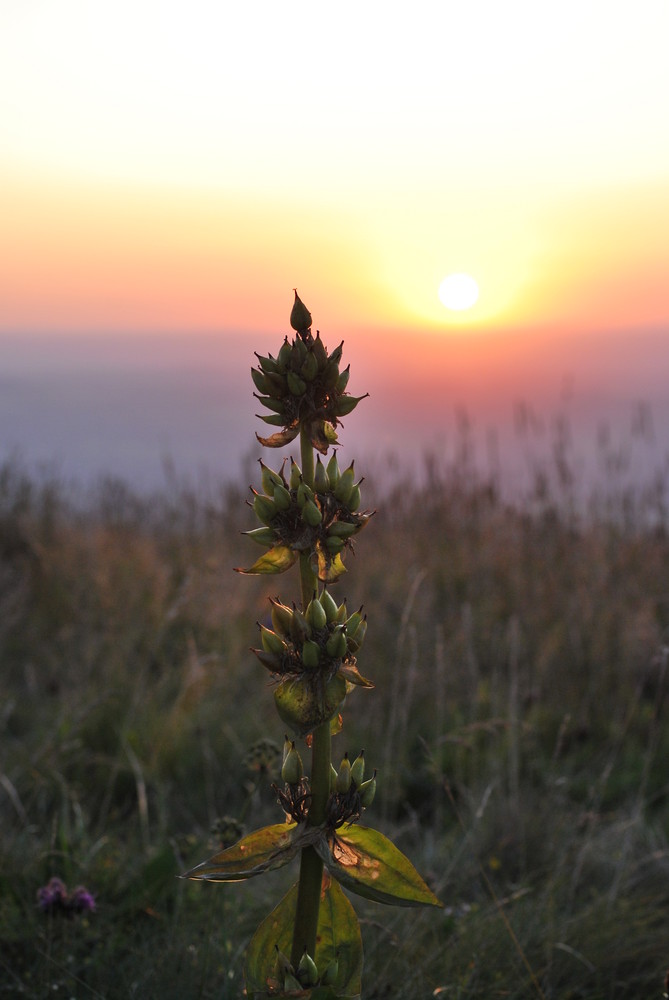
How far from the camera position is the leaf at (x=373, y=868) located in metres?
1.08

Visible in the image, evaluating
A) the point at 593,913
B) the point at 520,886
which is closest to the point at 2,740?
the point at 520,886

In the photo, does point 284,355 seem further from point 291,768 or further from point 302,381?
point 291,768

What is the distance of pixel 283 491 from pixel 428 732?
302 cm

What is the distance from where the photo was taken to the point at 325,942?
1185mm

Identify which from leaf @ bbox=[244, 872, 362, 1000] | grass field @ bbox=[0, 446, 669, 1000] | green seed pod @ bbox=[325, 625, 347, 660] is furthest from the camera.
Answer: grass field @ bbox=[0, 446, 669, 1000]

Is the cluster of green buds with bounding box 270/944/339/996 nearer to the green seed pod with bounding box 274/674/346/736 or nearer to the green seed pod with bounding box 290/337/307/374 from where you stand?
the green seed pod with bounding box 274/674/346/736

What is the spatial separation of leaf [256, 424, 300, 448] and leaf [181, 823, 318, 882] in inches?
19.2

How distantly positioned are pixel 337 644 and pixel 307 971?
430 millimetres

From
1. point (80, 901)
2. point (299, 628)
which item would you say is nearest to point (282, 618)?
point (299, 628)

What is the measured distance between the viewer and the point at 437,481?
7.33m

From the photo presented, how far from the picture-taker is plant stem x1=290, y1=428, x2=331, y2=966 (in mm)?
1136

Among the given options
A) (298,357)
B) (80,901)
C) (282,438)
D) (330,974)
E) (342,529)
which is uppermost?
(298,357)

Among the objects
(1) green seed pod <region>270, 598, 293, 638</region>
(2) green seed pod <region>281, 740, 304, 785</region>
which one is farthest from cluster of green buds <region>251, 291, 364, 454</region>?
(2) green seed pod <region>281, 740, 304, 785</region>

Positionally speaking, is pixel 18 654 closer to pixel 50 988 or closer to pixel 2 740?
pixel 2 740
